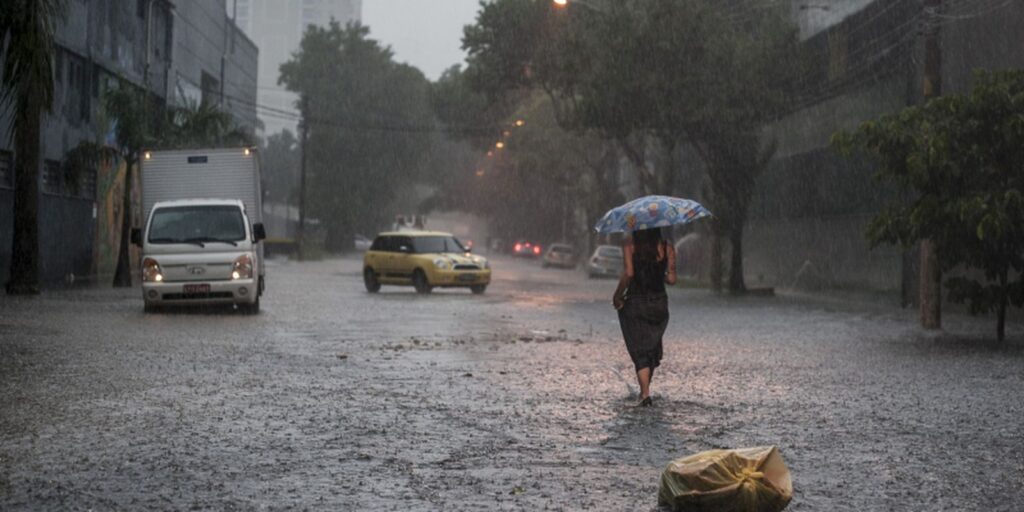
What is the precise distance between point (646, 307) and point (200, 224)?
1342 centimetres

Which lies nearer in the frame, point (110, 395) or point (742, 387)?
point (110, 395)

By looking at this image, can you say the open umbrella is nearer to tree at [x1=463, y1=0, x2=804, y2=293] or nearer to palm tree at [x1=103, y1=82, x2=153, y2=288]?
palm tree at [x1=103, y1=82, x2=153, y2=288]

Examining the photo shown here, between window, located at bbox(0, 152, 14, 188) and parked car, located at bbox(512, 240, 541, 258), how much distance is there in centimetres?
6234

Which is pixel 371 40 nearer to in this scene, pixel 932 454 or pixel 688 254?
pixel 688 254

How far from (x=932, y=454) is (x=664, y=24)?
92.4 ft

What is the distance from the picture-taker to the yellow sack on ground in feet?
23.1

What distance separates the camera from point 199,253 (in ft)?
76.5

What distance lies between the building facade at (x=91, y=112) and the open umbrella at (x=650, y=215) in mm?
18163

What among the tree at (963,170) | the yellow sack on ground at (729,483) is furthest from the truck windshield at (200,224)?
the yellow sack on ground at (729,483)

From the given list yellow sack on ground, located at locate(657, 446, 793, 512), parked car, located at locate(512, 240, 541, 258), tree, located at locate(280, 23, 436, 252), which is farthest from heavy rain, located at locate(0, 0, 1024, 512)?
tree, located at locate(280, 23, 436, 252)

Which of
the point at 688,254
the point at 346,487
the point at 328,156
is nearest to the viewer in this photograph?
the point at 346,487

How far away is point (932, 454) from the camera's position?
932cm

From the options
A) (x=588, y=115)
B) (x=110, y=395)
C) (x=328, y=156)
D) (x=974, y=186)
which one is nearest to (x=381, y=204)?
(x=328, y=156)

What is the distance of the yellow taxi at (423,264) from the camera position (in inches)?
1363
